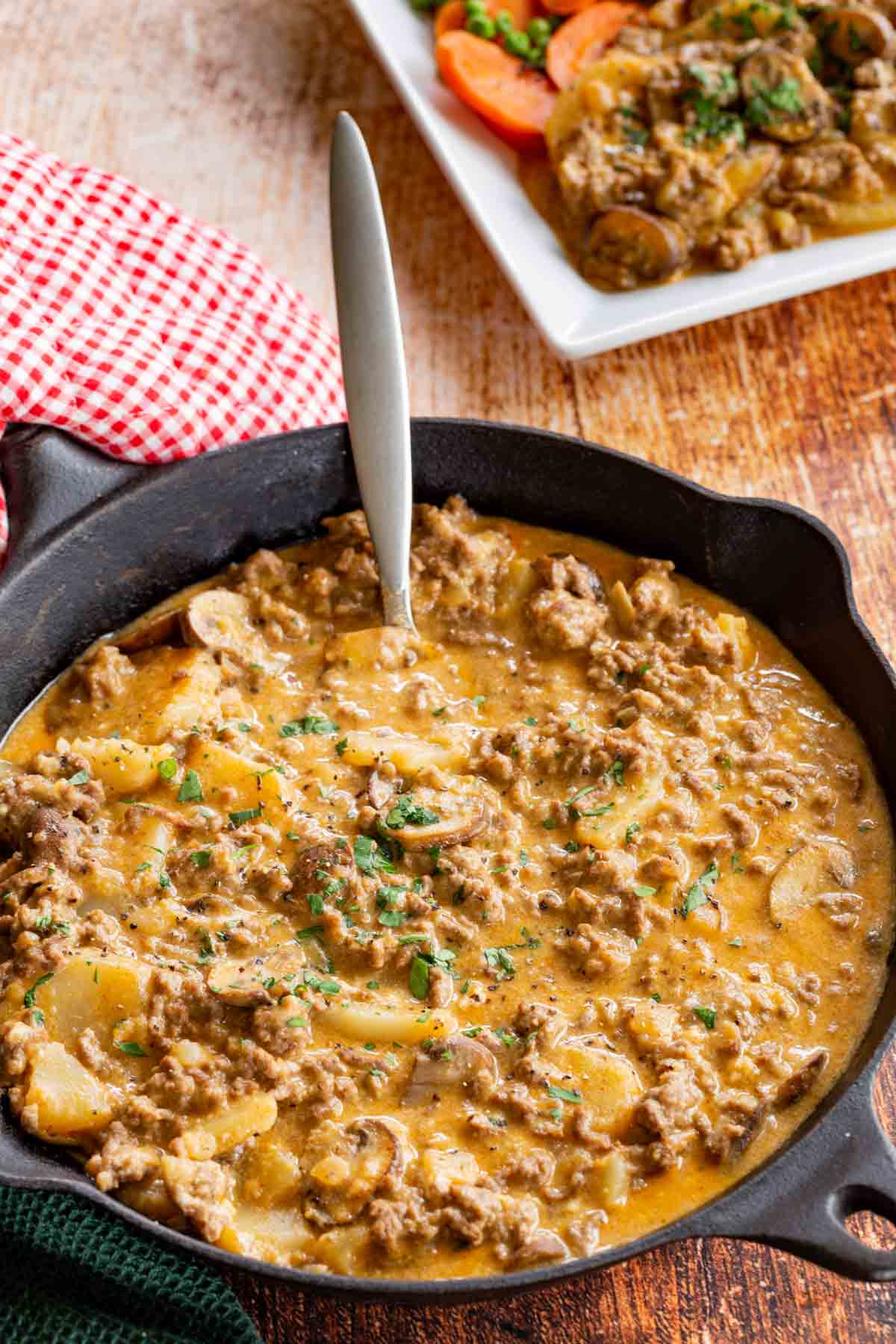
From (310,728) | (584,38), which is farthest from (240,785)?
(584,38)

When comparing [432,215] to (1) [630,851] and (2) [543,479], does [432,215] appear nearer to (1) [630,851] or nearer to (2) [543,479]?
(2) [543,479]

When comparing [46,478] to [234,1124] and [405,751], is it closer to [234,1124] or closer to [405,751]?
[405,751]

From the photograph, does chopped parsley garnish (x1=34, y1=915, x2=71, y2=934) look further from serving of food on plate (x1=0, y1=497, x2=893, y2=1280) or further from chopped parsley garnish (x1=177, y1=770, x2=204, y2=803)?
chopped parsley garnish (x1=177, y1=770, x2=204, y2=803)

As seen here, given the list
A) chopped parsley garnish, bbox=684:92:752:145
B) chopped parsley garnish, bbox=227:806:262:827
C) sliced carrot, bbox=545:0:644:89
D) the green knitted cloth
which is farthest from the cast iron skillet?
sliced carrot, bbox=545:0:644:89

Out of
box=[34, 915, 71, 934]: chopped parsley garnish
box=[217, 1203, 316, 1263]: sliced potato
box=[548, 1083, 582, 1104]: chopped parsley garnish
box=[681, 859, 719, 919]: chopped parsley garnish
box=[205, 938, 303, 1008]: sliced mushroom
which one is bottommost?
box=[217, 1203, 316, 1263]: sliced potato

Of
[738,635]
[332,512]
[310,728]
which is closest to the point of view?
[310,728]

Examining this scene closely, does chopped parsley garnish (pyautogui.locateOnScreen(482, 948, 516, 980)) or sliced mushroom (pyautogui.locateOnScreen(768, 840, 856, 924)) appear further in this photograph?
sliced mushroom (pyautogui.locateOnScreen(768, 840, 856, 924))

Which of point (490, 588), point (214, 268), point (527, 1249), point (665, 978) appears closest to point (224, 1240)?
point (527, 1249)
